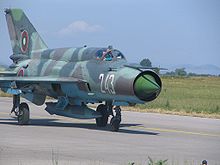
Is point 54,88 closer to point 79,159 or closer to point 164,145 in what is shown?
point 164,145

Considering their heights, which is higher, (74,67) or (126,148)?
(74,67)

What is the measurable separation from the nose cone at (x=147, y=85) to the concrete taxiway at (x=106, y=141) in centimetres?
117

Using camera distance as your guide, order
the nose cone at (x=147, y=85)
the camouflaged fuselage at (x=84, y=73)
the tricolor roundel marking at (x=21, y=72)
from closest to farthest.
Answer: the nose cone at (x=147, y=85) → the camouflaged fuselage at (x=84, y=73) → the tricolor roundel marking at (x=21, y=72)

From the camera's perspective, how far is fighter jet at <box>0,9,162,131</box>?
1722 cm

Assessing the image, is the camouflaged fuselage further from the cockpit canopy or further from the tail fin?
the tail fin

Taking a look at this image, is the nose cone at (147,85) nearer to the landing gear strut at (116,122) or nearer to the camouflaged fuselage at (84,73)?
the camouflaged fuselage at (84,73)

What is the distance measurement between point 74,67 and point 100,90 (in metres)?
1.74

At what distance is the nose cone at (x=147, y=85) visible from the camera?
55.3 ft

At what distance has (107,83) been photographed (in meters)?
17.8

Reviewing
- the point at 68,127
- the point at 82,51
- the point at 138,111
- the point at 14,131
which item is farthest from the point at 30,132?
the point at 138,111

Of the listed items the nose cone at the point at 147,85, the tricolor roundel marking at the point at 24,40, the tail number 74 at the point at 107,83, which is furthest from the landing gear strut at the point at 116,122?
the tricolor roundel marking at the point at 24,40

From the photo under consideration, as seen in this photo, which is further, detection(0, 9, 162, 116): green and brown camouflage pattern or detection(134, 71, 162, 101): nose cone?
detection(0, 9, 162, 116): green and brown camouflage pattern

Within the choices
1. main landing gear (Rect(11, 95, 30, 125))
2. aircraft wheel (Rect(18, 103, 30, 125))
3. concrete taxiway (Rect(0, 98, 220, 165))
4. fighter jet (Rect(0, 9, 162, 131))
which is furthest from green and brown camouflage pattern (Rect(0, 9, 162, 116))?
concrete taxiway (Rect(0, 98, 220, 165))

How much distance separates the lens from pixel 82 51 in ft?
64.9
